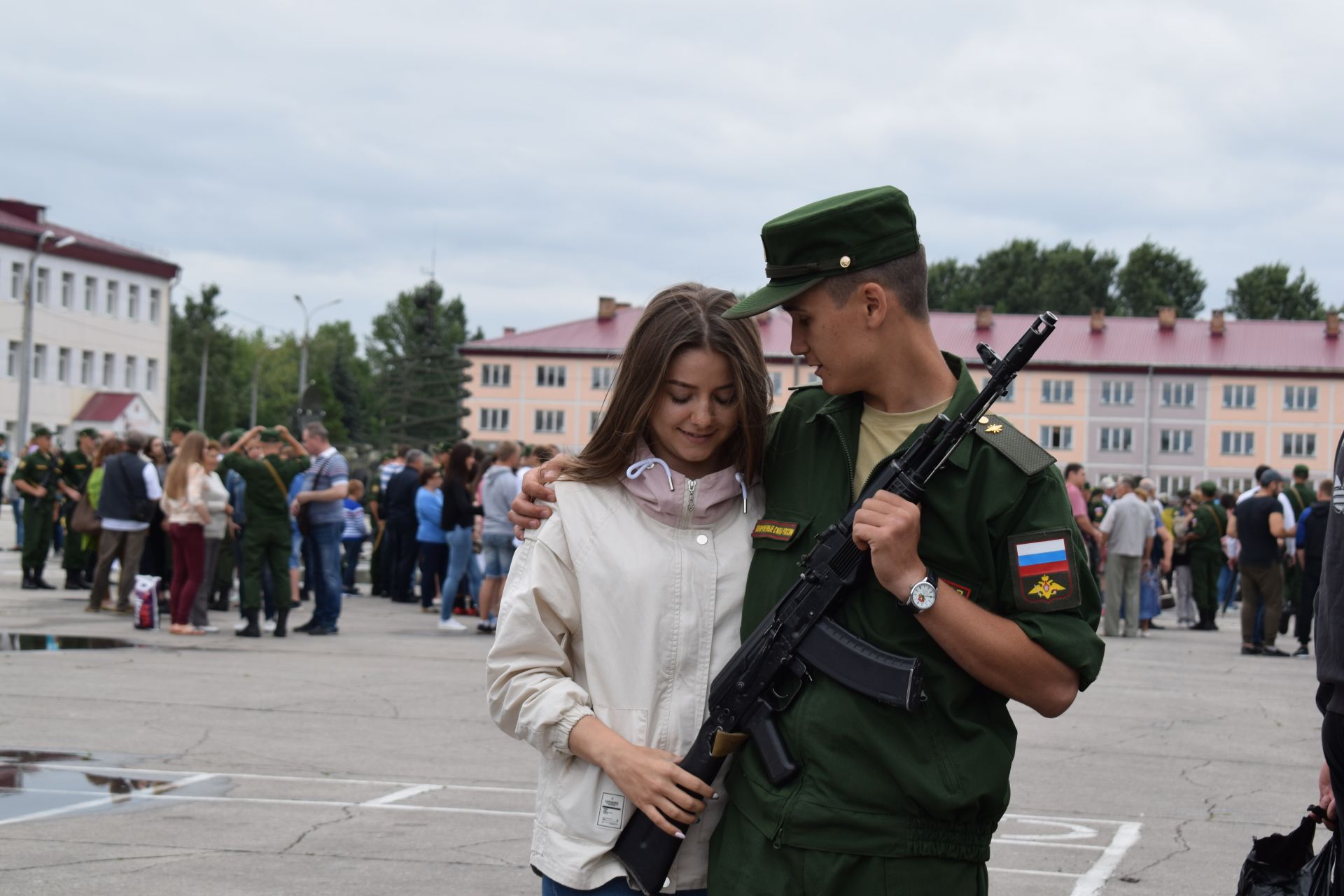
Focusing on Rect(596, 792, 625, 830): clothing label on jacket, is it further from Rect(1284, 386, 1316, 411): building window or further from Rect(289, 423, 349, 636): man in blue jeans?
Rect(1284, 386, 1316, 411): building window

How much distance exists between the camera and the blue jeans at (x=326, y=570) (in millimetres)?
14758

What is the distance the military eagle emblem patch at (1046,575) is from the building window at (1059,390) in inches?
3381

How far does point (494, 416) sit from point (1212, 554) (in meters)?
74.2

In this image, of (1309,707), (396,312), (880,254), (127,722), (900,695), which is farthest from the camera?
(396,312)

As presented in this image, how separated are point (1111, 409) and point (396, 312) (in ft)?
198

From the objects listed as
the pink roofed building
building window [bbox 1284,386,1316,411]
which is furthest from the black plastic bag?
building window [bbox 1284,386,1316,411]

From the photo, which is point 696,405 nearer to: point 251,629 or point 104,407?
point 251,629

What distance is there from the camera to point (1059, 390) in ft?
282

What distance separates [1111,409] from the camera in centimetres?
8569

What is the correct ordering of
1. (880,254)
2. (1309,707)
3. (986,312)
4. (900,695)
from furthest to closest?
(986,312) → (1309,707) → (880,254) → (900,695)

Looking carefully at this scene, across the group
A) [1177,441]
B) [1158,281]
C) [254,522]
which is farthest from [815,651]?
[1158,281]

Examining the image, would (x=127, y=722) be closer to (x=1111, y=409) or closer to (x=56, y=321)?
(x=56, y=321)

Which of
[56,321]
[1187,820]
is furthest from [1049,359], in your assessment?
[1187,820]

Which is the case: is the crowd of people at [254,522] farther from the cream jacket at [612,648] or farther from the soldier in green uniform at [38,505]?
the cream jacket at [612,648]
